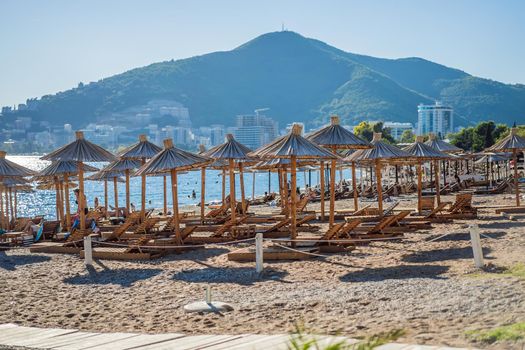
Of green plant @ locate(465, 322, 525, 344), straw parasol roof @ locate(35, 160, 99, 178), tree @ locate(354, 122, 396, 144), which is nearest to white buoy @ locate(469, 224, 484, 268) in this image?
green plant @ locate(465, 322, 525, 344)

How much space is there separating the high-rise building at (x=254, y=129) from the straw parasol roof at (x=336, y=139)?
160 meters

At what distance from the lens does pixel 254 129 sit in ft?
573

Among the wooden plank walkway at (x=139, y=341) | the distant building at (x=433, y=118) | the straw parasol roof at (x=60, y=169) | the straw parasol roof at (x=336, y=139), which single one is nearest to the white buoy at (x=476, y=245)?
the wooden plank walkway at (x=139, y=341)

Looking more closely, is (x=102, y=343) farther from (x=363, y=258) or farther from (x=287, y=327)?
(x=363, y=258)

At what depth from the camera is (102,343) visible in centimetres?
580

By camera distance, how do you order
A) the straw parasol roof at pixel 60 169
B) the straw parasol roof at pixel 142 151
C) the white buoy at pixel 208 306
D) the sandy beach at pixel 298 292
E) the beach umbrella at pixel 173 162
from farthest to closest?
the straw parasol roof at pixel 60 169
the straw parasol roof at pixel 142 151
the beach umbrella at pixel 173 162
the white buoy at pixel 208 306
the sandy beach at pixel 298 292

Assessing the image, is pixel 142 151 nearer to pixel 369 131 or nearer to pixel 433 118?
pixel 369 131

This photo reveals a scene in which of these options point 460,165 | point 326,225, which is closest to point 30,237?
point 326,225

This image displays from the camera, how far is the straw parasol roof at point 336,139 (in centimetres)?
1288

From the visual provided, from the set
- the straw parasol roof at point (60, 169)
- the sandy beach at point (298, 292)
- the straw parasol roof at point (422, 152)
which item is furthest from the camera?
the straw parasol roof at point (60, 169)

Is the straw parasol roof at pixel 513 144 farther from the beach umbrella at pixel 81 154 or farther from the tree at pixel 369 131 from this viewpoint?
the tree at pixel 369 131

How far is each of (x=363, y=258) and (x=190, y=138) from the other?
180009 millimetres

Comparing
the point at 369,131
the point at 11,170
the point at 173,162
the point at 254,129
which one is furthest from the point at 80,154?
the point at 254,129

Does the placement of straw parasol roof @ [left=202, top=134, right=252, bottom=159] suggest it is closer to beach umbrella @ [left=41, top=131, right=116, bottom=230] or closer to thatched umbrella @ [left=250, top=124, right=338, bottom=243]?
beach umbrella @ [left=41, top=131, right=116, bottom=230]
